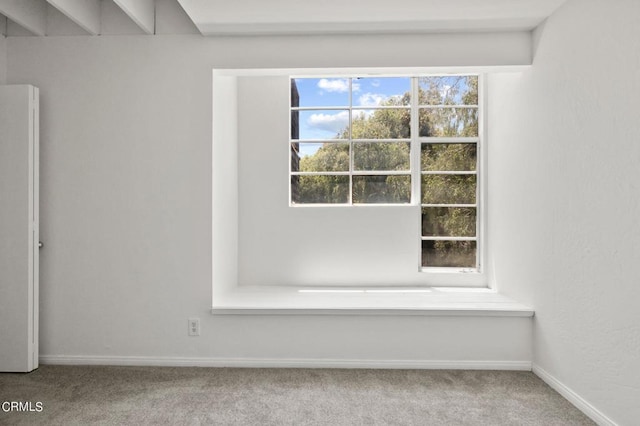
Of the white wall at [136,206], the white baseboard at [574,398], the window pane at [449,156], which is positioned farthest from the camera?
the window pane at [449,156]

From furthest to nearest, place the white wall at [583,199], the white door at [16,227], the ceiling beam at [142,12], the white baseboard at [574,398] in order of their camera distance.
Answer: the white door at [16,227] < the ceiling beam at [142,12] < the white baseboard at [574,398] < the white wall at [583,199]

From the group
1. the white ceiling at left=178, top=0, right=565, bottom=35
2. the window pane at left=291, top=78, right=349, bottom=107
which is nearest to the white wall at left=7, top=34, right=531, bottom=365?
the white ceiling at left=178, top=0, right=565, bottom=35

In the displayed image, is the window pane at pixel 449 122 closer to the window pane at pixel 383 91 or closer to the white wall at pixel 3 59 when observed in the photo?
the window pane at pixel 383 91

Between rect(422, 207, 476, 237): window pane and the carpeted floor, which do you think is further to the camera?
rect(422, 207, 476, 237): window pane

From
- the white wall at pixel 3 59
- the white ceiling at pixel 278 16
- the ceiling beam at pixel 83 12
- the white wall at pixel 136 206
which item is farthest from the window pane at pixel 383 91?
the white wall at pixel 3 59

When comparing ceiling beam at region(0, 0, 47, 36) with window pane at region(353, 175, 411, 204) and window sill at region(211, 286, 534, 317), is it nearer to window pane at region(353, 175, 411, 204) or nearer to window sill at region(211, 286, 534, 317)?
window sill at region(211, 286, 534, 317)

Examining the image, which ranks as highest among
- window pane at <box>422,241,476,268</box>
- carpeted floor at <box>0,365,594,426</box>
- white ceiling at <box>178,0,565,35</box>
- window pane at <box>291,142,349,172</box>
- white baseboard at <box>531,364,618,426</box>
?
white ceiling at <box>178,0,565,35</box>

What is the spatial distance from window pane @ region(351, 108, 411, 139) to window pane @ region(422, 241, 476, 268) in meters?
1.07

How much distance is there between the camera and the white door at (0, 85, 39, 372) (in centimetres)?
301

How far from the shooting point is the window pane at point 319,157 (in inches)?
157

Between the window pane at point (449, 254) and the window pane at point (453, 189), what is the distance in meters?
0.39

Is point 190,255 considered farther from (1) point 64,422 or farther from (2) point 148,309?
(1) point 64,422

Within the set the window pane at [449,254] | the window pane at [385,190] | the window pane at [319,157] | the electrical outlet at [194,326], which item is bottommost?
the electrical outlet at [194,326]

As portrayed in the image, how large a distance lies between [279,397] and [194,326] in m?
0.90
